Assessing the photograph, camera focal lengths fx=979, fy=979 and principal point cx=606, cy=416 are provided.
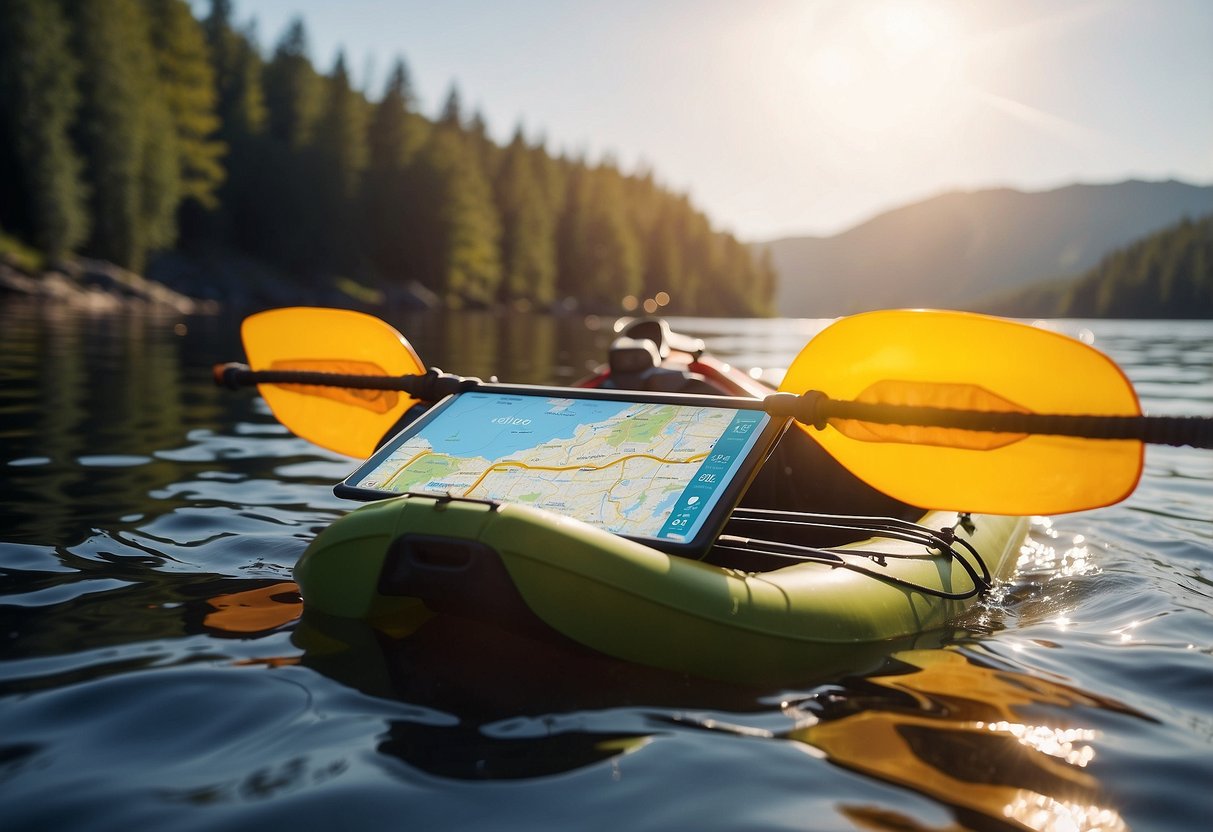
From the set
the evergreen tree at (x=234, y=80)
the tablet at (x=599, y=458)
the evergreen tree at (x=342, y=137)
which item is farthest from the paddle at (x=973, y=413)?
the evergreen tree at (x=342, y=137)

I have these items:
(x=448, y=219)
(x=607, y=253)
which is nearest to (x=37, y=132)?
(x=448, y=219)

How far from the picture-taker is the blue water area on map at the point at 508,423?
383cm

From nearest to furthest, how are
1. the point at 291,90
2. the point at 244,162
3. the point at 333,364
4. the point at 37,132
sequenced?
the point at 333,364, the point at 37,132, the point at 244,162, the point at 291,90

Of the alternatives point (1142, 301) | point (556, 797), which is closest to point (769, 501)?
point (556, 797)

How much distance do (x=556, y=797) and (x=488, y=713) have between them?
0.48m

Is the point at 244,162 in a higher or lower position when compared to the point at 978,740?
higher

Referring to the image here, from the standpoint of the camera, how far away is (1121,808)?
2.39 m

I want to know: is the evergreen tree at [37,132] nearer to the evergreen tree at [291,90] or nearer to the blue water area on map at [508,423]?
the evergreen tree at [291,90]

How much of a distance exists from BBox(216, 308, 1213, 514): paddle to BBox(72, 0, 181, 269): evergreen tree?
36.5m

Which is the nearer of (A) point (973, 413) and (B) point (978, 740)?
(B) point (978, 740)

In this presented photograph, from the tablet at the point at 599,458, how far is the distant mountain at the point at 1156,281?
101 m

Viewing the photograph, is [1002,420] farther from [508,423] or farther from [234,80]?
[234,80]

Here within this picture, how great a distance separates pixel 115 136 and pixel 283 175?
14814mm

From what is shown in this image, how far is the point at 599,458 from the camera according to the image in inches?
143
